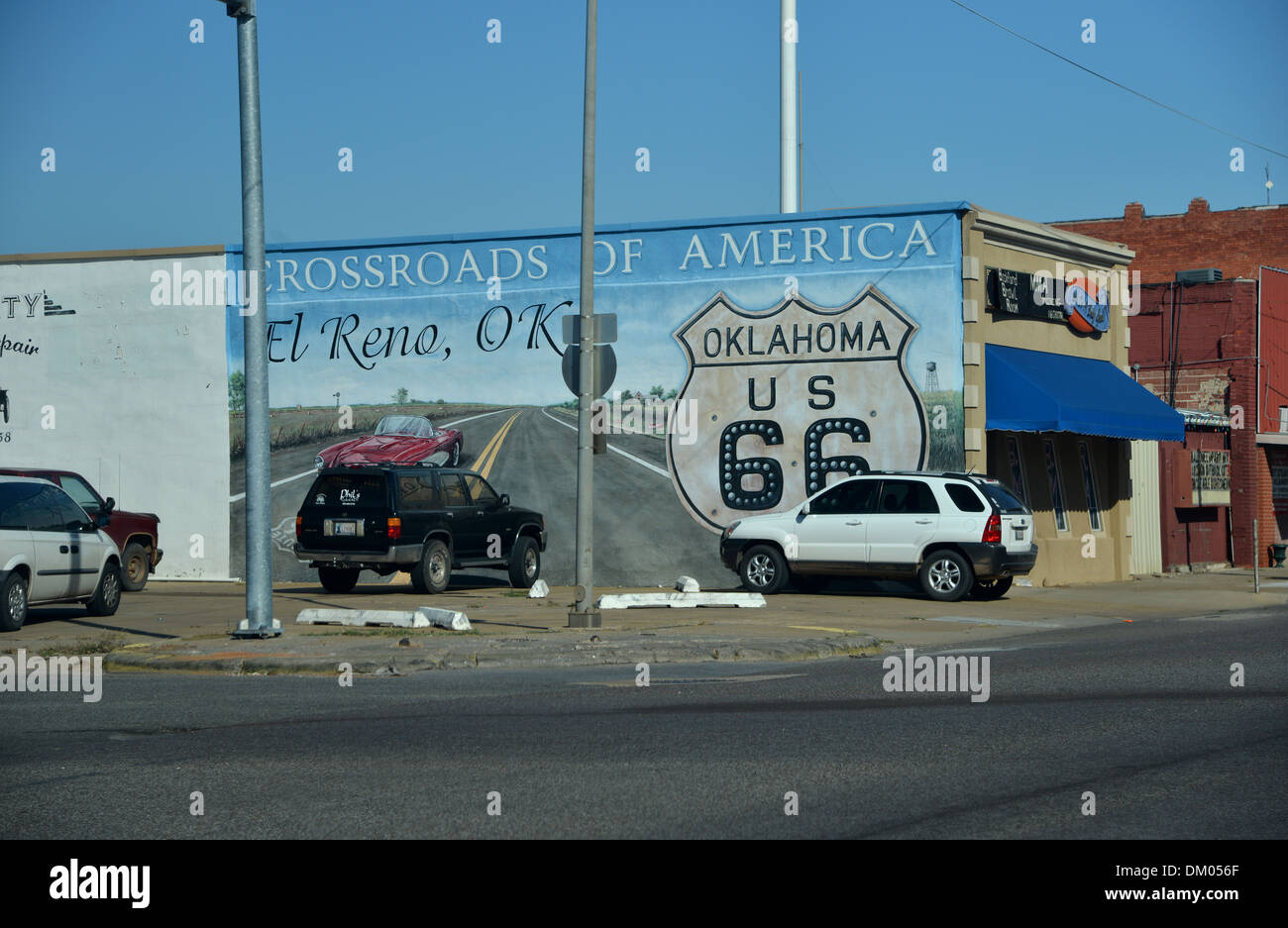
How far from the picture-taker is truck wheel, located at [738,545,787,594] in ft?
69.2

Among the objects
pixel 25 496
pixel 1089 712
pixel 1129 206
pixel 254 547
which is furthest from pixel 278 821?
pixel 1129 206

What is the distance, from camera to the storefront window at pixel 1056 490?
1006 inches

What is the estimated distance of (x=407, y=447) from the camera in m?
25.8

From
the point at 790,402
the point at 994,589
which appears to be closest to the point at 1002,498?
the point at 994,589

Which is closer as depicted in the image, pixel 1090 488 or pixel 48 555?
pixel 48 555

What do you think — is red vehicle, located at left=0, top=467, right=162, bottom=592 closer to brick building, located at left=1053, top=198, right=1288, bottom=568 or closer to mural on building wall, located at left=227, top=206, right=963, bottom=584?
mural on building wall, located at left=227, top=206, right=963, bottom=584

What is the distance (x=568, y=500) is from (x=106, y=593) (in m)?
9.83

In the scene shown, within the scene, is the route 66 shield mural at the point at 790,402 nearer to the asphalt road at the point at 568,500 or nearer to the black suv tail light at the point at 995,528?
the asphalt road at the point at 568,500

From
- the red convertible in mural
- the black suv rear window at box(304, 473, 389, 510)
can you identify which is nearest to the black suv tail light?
the black suv rear window at box(304, 473, 389, 510)

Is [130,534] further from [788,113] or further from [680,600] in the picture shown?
[788,113]

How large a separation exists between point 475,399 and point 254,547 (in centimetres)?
1207

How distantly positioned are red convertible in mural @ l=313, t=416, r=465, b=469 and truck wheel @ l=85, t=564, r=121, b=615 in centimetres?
880

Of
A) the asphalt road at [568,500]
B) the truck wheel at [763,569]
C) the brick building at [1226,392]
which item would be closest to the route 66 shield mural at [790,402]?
the asphalt road at [568,500]
